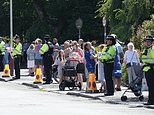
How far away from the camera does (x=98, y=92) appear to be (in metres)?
22.4

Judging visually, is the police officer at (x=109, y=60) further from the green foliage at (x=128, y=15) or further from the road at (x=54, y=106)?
the green foliage at (x=128, y=15)

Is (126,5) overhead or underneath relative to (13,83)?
overhead

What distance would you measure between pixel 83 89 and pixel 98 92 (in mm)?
1814

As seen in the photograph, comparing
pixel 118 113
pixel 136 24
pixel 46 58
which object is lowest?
pixel 118 113

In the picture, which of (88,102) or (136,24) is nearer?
(88,102)

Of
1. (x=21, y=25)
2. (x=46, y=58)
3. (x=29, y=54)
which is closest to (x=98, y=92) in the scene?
(x=46, y=58)

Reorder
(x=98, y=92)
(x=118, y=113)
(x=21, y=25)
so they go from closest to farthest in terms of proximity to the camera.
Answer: (x=118, y=113), (x=98, y=92), (x=21, y=25)

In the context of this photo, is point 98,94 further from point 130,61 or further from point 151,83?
point 151,83

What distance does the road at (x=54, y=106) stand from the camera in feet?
51.9

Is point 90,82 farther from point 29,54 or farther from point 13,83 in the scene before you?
point 29,54

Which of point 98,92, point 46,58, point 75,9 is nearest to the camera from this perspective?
point 98,92

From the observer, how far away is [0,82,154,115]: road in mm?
15812

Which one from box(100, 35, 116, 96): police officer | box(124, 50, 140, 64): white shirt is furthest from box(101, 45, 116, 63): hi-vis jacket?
box(124, 50, 140, 64): white shirt

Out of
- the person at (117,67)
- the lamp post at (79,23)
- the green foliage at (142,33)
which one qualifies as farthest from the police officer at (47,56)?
the lamp post at (79,23)
